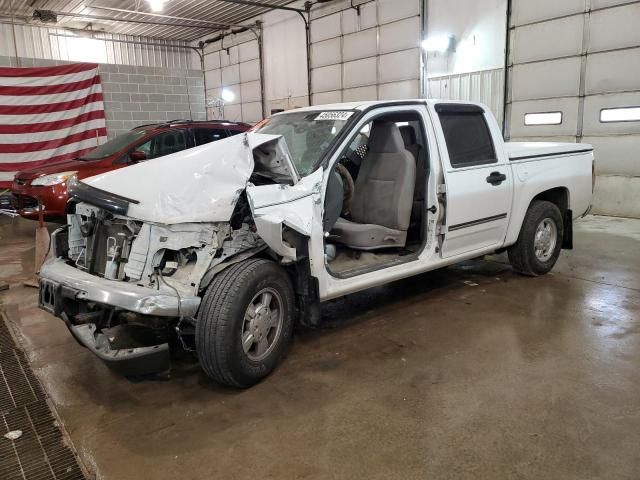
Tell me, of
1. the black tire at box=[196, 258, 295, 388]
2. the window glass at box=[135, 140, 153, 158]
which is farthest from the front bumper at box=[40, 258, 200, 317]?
the window glass at box=[135, 140, 153, 158]

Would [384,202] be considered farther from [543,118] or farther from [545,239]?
A: [543,118]

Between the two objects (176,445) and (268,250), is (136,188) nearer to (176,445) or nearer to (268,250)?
(268,250)

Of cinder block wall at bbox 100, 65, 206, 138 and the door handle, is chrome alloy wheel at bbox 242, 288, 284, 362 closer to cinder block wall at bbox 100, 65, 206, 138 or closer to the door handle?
the door handle

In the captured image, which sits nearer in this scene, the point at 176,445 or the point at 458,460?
the point at 458,460

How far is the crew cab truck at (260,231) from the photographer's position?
2889 mm

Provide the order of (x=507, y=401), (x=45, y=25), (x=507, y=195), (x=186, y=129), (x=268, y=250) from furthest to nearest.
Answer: (x=45, y=25) < (x=186, y=129) < (x=507, y=195) < (x=268, y=250) < (x=507, y=401)

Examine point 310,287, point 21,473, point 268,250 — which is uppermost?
point 268,250

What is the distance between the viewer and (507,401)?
9.52ft

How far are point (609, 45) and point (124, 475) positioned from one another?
9893 millimetres

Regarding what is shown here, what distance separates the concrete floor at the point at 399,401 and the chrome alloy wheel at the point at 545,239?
0.69 metres

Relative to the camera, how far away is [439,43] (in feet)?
36.6

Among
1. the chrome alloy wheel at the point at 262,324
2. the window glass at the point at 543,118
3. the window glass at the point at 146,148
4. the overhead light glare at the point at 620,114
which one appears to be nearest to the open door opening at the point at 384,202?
the chrome alloy wheel at the point at 262,324

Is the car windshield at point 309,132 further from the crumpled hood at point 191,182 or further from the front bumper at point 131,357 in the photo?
the front bumper at point 131,357

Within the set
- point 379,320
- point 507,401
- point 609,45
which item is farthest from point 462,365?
point 609,45
